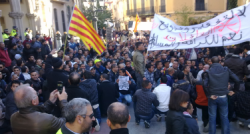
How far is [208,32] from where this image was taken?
6.20m

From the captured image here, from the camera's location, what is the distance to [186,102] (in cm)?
304

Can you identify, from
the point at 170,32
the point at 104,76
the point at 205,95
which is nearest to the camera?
the point at 205,95

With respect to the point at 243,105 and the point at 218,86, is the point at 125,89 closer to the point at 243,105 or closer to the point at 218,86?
the point at 218,86

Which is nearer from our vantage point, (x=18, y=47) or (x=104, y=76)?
(x=104, y=76)

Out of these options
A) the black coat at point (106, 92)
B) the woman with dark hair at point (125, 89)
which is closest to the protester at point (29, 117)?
the black coat at point (106, 92)

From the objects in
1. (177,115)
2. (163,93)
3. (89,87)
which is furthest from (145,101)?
(177,115)

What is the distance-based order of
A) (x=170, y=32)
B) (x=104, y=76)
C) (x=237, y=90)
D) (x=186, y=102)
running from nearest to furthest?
(x=186, y=102) → (x=237, y=90) → (x=104, y=76) → (x=170, y=32)

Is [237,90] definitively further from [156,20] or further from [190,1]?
[190,1]

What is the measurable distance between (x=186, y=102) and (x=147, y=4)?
→ 35.1 m

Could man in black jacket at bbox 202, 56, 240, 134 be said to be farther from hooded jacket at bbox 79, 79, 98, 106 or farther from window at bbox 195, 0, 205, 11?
window at bbox 195, 0, 205, 11

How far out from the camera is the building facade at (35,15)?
44.0 feet

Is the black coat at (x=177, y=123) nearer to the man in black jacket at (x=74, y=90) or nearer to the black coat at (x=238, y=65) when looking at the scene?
the man in black jacket at (x=74, y=90)

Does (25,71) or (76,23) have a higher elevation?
(76,23)

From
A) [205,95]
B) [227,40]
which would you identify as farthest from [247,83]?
[227,40]
